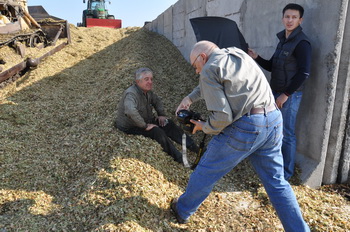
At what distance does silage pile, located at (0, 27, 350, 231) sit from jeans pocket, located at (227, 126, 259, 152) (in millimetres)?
1004

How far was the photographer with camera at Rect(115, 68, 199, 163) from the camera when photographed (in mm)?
3844

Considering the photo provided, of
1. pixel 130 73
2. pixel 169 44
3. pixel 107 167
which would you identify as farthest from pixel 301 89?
pixel 169 44

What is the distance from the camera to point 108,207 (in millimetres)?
2684

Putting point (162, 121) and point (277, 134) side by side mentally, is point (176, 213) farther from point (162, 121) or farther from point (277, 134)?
point (162, 121)

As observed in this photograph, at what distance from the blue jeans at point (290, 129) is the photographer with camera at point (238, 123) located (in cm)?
105

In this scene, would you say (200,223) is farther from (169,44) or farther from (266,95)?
(169,44)

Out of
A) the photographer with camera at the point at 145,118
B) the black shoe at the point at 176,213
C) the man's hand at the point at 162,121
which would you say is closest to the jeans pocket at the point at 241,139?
the black shoe at the point at 176,213

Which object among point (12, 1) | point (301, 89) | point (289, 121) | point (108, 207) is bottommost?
point (108, 207)

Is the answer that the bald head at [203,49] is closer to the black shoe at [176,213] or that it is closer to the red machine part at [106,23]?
the black shoe at [176,213]

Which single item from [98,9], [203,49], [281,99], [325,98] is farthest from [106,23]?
[203,49]

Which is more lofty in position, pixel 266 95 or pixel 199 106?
pixel 266 95

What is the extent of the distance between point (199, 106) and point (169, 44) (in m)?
A: 6.03

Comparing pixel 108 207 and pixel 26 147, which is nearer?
pixel 108 207

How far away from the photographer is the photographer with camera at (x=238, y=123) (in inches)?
81.0
